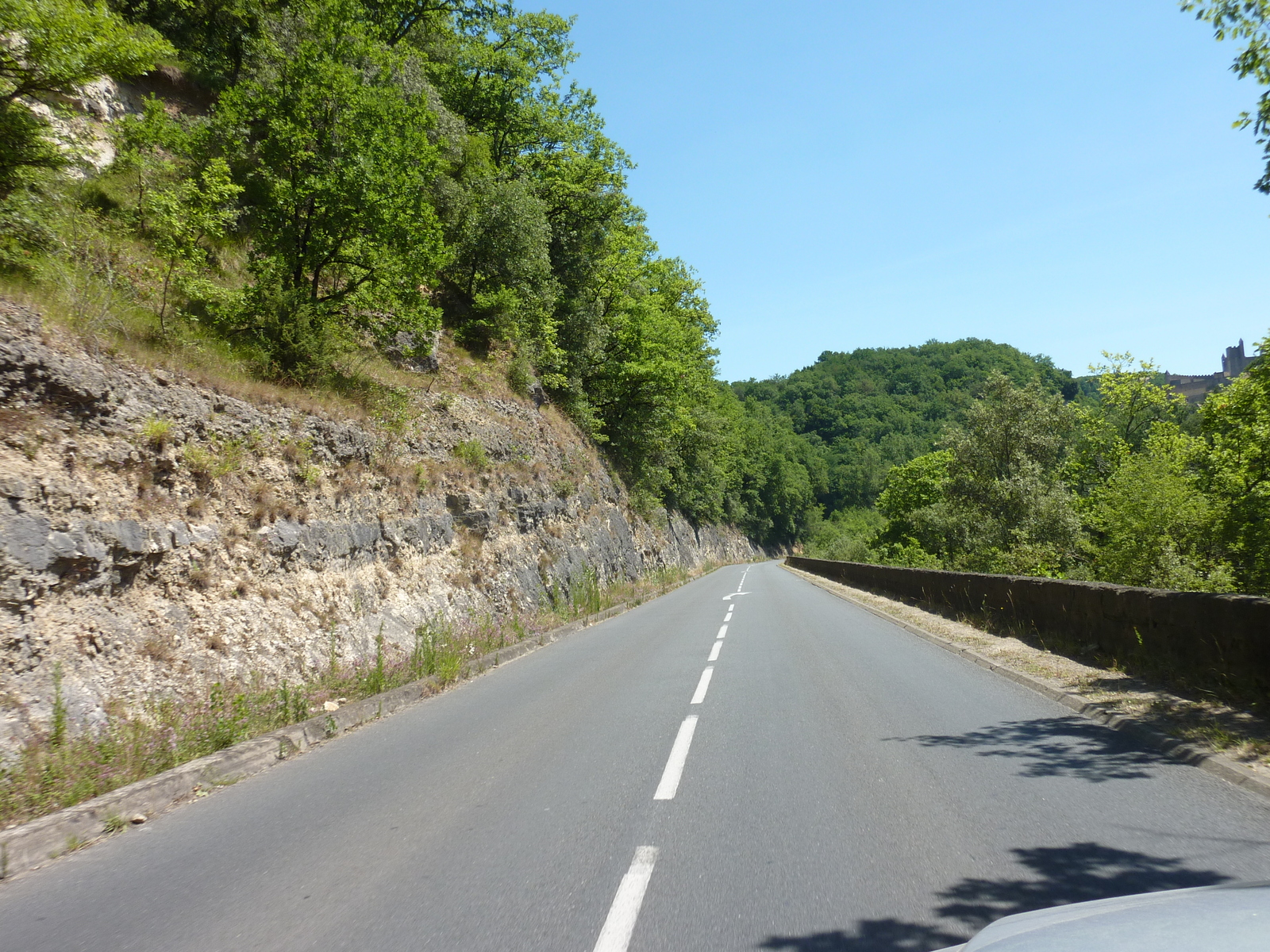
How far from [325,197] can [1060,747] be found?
13092mm

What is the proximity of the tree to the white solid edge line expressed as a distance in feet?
34.7

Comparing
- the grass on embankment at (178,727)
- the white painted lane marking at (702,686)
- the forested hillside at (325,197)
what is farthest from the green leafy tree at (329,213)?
the white painted lane marking at (702,686)

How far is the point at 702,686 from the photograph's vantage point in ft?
31.7

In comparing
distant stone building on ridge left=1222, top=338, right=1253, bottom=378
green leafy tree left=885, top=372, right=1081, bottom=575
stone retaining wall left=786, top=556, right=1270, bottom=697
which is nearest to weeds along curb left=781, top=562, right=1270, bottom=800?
stone retaining wall left=786, top=556, right=1270, bottom=697

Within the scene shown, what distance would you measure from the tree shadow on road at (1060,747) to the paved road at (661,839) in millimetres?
31

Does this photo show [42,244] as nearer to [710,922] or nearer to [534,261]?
[710,922]

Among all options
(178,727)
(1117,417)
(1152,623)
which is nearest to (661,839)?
(178,727)

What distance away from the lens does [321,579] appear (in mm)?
11258

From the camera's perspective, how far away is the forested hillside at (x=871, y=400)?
112 meters

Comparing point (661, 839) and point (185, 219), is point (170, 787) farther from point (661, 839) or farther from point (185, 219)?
point (185, 219)

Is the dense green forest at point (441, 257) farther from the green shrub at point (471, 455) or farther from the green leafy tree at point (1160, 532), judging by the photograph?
the green shrub at point (471, 455)

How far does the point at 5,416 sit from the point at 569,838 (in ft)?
22.3

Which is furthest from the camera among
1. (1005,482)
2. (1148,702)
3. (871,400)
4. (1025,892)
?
(871,400)

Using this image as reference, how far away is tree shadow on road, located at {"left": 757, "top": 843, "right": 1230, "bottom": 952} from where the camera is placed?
3.21 m
